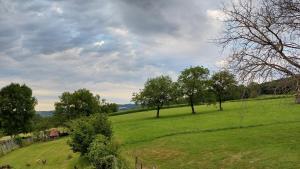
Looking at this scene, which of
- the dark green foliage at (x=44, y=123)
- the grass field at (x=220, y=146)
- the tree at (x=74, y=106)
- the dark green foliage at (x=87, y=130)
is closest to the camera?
the grass field at (x=220, y=146)

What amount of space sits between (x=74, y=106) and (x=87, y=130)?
69849mm

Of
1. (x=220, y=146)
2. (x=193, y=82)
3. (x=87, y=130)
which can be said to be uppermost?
(x=193, y=82)

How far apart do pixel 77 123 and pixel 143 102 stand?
53.1 m

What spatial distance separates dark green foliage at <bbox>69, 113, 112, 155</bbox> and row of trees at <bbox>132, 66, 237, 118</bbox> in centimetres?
4842

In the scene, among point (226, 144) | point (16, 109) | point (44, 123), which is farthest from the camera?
point (44, 123)

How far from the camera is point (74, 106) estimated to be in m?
111

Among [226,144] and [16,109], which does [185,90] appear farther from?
[226,144]

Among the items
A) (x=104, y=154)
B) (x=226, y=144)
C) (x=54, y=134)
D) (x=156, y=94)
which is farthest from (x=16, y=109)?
(x=104, y=154)

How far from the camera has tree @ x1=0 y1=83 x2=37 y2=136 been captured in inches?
3903

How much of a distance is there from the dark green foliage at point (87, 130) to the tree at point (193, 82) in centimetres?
4920

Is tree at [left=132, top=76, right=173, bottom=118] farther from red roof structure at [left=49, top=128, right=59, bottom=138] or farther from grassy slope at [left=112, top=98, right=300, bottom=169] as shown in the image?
grassy slope at [left=112, top=98, right=300, bottom=169]

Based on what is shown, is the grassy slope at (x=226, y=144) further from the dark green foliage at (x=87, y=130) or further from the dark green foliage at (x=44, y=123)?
the dark green foliage at (x=44, y=123)

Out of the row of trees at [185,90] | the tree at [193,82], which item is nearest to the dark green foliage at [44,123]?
the row of trees at [185,90]

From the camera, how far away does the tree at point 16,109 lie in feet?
325
